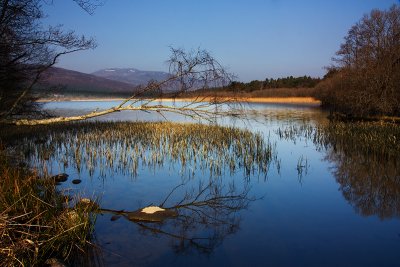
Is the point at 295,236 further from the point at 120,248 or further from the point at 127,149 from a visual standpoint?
the point at 127,149

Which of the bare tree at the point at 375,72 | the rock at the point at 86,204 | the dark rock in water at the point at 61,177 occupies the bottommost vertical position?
the dark rock in water at the point at 61,177

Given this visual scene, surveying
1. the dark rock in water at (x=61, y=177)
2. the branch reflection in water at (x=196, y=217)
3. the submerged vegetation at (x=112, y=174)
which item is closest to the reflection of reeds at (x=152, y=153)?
the submerged vegetation at (x=112, y=174)

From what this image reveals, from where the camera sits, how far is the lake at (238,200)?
19.2 ft

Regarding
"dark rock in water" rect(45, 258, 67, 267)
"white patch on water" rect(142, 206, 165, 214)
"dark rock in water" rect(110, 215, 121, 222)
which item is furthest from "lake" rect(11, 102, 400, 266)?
"dark rock in water" rect(45, 258, 67, 267)

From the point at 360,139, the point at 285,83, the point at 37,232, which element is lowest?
the point at 360,139

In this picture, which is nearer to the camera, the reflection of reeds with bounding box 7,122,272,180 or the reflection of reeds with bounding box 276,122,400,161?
the reflection of reeds with bounding box 7,122,272,180

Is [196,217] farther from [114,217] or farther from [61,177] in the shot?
[61,177]

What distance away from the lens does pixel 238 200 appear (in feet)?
29.0

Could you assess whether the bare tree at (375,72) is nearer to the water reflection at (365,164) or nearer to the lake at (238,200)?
the water reflection at (365,164)

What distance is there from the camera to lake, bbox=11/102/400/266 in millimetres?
5852

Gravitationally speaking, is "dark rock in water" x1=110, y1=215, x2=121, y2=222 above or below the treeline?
below

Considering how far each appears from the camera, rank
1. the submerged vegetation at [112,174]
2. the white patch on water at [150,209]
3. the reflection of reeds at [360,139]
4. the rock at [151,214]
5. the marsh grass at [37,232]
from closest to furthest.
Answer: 1. the marsh grass at [37,232]
2. the submerged vegetation at [112,174]
3. the rock at [151,214]
4. the white patch on water at [150,209]
5. the reflection of reeds at [360,139]

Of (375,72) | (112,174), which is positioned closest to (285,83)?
(375,72)

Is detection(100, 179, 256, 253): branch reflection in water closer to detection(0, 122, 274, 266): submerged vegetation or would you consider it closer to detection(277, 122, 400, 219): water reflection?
detection(0, 122, 274, 266): submerged vegetation
